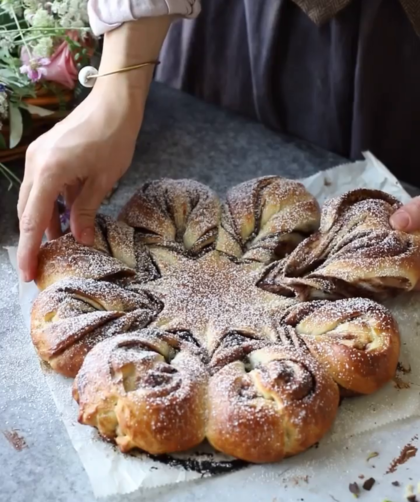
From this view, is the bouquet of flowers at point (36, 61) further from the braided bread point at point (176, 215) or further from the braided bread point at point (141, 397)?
the braided bread point at point (141, 397)

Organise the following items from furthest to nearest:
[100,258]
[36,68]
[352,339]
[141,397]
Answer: [36,68], [100,258], [352,339], [141,397]

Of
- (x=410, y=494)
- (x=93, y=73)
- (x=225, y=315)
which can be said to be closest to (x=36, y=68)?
(x=93, y=73)

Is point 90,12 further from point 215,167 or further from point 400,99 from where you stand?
point 400,99

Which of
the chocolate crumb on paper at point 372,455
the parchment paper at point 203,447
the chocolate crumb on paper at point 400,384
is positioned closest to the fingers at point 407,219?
the parchment paper at point 203,447

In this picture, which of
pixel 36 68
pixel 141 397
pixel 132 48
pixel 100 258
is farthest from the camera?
pixel 36 68

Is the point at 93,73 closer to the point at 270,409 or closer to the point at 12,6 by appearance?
the point at 12,6

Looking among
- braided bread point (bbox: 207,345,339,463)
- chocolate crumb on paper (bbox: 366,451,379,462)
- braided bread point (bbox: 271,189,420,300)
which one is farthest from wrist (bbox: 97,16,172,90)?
chocolate crumb on paper (bbox: 366,451,379,462)
